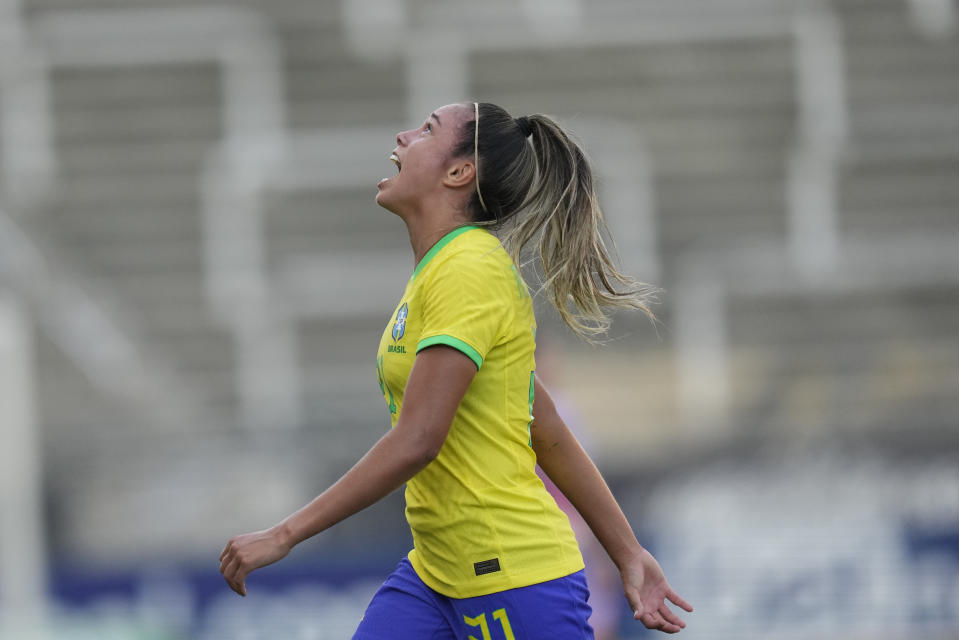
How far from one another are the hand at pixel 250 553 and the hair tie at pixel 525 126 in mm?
1123

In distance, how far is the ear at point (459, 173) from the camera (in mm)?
3100

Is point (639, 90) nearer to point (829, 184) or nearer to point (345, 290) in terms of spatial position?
point (829, 184)

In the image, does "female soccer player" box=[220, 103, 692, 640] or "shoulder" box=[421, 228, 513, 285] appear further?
"shoulder" box=[421, 228, 513, 285]

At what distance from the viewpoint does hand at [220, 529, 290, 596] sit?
276 centimetres

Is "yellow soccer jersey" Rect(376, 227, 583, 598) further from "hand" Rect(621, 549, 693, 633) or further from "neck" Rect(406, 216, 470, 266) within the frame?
"hand" Rect(621, 549, 693, 633)

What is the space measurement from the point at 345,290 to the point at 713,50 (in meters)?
4.22

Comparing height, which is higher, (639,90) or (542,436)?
(639,90)

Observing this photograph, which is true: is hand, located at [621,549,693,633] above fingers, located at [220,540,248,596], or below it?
below

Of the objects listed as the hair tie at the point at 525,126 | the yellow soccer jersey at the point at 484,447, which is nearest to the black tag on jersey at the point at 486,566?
the yellow soccer jersey at the point at 484,447

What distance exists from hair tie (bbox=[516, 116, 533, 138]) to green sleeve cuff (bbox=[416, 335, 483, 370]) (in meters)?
0.65

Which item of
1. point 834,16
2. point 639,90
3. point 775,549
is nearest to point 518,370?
point 775,549

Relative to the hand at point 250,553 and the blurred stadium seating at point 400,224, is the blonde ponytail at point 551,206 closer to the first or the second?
the hand at point 250,553

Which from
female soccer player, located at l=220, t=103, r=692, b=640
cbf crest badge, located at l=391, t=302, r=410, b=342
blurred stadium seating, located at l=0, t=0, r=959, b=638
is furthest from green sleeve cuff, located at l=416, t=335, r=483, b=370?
blurred stadium seating, located at l=0, t=0, r=959, b=638

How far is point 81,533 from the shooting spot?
310 inches
